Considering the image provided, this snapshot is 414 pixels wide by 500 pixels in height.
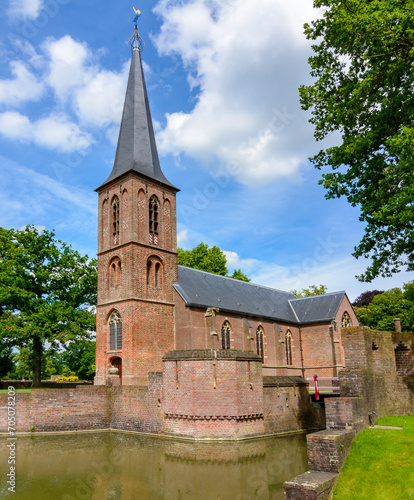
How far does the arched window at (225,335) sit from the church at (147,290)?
7 cm

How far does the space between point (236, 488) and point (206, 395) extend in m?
7.57

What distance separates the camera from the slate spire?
94.1 ft

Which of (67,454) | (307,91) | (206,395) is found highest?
(307,91)

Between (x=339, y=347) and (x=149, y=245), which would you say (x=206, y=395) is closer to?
(x=149, y=245)

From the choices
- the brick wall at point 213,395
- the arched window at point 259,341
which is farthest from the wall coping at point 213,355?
the arched window at point 259,341

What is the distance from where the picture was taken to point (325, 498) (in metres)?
8.40

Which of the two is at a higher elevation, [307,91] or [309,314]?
[307,91]

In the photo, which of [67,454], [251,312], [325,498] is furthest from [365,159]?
[251,312]

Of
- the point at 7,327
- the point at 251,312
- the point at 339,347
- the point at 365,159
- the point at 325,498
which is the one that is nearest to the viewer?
the point at 325,498

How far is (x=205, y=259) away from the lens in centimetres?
4369

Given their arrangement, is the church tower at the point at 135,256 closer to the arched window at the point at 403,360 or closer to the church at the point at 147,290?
the church at the point at 147,290

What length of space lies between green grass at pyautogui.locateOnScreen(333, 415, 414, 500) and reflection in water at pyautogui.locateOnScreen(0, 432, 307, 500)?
213 cm

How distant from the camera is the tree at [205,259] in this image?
43812 mm

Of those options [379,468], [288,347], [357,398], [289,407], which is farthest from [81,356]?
[379,468]
